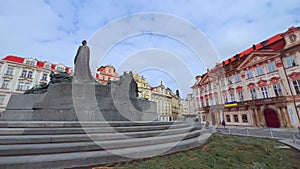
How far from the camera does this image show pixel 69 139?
12.0 feet

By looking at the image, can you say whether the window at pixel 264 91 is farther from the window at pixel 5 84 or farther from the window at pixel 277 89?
the window at pixel 5 84

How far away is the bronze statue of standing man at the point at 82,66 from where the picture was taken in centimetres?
697

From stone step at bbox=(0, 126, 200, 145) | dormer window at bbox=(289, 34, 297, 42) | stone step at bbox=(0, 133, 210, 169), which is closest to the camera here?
stone step at bbox=(0, 133, 210, 169)

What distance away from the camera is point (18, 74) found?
28.3 meters

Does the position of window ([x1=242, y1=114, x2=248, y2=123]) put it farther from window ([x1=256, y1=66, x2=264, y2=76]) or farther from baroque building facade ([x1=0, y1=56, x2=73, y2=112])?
baroque building facade ([x1=0, y1=56, x2=73, y2=112])

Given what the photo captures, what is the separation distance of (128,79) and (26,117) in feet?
16.9

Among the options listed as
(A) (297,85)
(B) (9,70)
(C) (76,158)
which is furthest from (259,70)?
(B) (9,70)

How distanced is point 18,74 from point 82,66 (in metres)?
32.6

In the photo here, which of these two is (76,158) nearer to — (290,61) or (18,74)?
(290,61)

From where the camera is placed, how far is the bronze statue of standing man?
697cm

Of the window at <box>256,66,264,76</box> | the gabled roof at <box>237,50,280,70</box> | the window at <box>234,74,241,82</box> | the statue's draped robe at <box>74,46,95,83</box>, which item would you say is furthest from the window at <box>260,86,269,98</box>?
the statue's draped robe at <box>74,46,95,83</box>

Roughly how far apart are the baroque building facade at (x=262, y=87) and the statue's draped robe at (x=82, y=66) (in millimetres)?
24680

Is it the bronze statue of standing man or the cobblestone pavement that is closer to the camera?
the cobblestone pavement

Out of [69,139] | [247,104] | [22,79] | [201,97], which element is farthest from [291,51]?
[22,79]
